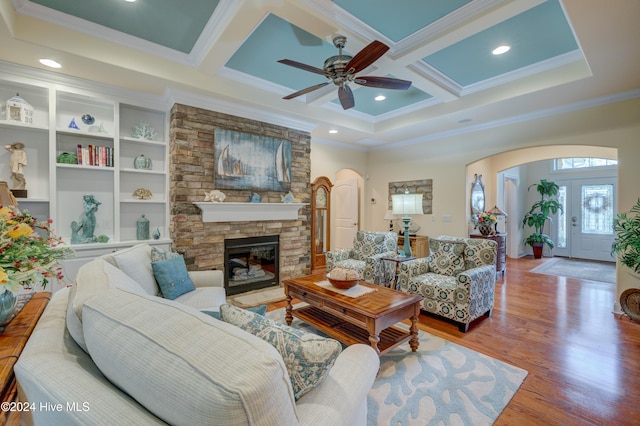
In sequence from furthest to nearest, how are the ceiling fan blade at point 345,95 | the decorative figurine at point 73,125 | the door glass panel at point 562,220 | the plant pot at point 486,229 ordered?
the door glass panel at point 562,220
the plant pot at point 486,229
the decorative figurine at point 73,125
the ceiling fan blade at point 345,95

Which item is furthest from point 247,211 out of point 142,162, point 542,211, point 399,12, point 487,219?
point 542,211

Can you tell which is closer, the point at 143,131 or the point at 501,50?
the point at 501,50

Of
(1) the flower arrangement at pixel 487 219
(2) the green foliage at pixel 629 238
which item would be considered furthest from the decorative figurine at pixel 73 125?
(2) the green foliage at pixel 629 238

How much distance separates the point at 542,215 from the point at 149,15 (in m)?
8.99

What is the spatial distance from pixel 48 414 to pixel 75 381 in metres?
0.11

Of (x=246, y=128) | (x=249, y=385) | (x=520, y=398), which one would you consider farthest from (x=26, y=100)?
(x=520, y=398)

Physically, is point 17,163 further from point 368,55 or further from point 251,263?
point 368,55

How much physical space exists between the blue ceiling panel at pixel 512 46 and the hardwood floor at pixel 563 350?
3.03 m

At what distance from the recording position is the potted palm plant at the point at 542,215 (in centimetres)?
721

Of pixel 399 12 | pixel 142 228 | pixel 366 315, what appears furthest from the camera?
pixel 142 228

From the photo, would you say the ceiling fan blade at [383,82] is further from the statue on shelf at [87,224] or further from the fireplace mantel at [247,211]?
the statue on shelf at [87,224]

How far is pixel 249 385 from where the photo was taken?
616 mm

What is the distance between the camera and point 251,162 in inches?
168

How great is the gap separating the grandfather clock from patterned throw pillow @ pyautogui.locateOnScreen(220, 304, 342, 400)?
4.40m
